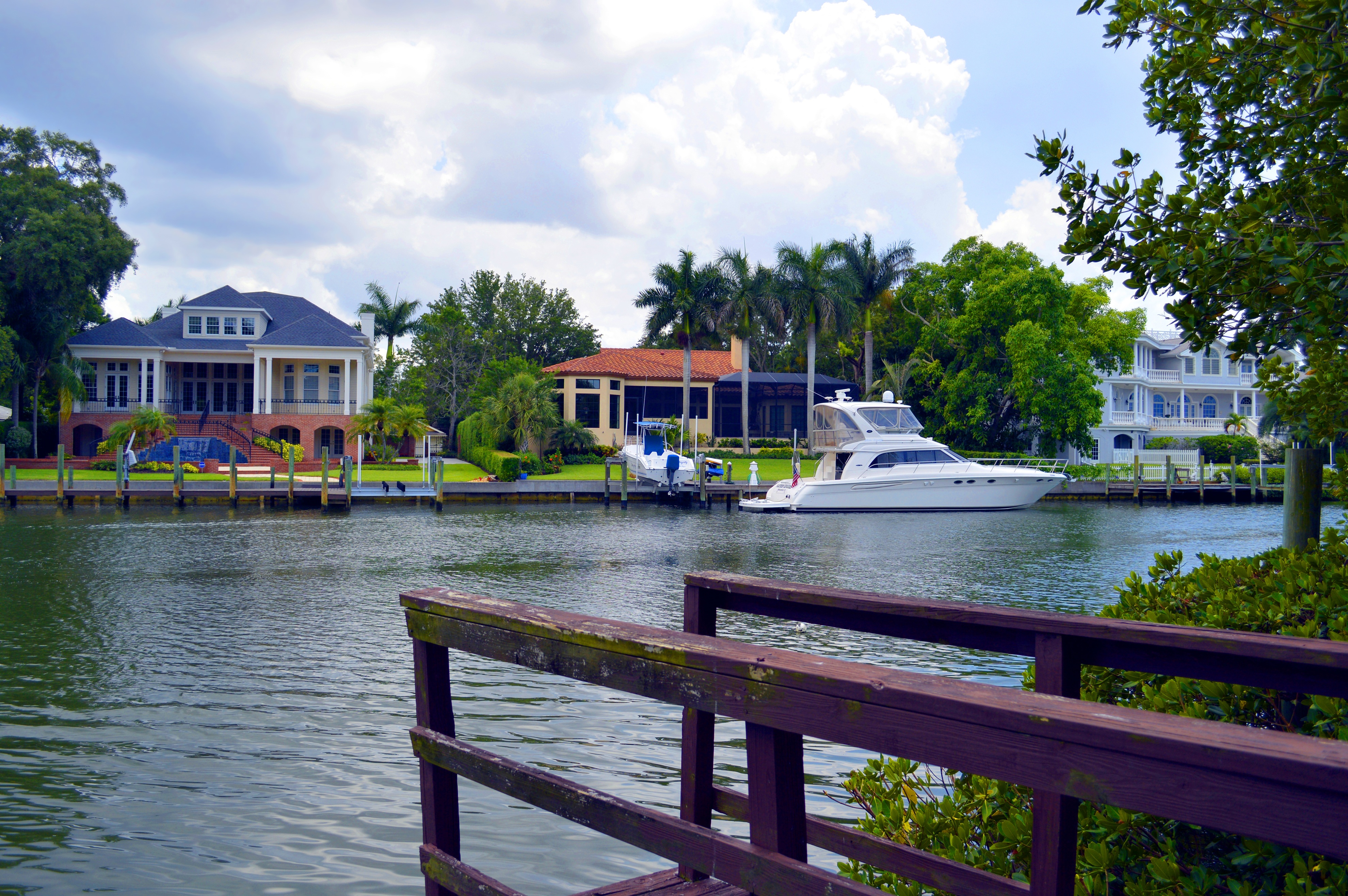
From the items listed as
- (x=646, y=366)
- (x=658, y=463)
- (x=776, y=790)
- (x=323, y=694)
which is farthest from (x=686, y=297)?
(x=776, y=790)

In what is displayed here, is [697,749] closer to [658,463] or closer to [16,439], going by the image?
[658,463]

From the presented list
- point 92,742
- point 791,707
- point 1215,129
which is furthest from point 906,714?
point 92,742

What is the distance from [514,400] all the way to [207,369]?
17647 millimetres

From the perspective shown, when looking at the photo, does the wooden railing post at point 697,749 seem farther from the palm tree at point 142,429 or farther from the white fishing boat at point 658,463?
the palm tree at point 142,429

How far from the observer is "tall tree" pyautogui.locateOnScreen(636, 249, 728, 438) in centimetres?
5291

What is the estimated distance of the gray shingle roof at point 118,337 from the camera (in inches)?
1912

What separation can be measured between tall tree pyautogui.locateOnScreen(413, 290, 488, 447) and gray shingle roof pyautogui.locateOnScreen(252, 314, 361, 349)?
11315 millimetres

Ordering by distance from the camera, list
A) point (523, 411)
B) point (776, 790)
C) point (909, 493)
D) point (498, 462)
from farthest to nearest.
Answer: point (523, 411)
point (498, 462)
point (909, 493)
point (776, 790)

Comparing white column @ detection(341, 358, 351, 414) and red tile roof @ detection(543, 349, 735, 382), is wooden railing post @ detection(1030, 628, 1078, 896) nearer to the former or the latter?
white column @ detection(341, 358, 351, 414)

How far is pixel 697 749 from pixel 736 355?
58.6 metres

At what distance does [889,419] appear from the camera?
118 ft

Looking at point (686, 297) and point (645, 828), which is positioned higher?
point (686, 297)

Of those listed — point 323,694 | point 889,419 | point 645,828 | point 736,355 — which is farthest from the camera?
point 736,355

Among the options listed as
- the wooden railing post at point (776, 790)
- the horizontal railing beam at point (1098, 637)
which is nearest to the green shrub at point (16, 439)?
the horizontal railing beam at point (1098, 637)
